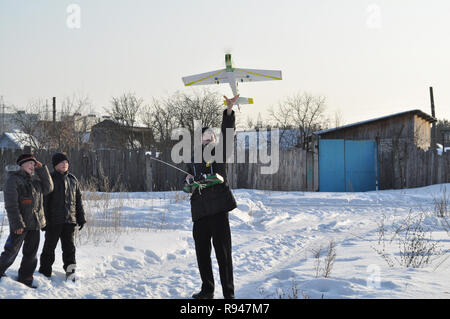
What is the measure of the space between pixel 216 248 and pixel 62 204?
6.35 feet

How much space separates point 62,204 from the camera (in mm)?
4930

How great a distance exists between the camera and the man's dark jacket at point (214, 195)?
421 cm

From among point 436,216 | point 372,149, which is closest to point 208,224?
point 436,216

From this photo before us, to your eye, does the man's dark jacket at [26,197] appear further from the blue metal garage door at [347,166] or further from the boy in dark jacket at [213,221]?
the blue metal garage door at [347,166]

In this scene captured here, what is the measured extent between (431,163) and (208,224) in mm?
15864

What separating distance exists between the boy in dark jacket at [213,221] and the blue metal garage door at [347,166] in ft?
43.6

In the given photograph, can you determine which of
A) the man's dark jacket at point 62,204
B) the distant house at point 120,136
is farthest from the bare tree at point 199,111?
the man's dark jacket at point 62,204

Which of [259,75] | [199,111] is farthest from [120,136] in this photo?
[259,75]

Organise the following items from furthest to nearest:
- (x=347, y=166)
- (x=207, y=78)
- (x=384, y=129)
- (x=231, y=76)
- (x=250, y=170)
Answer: (x=384, y=129) < (x=347, y=166) < (x=250, y=170) < (x=207, y=78) < (x=231, y=76)

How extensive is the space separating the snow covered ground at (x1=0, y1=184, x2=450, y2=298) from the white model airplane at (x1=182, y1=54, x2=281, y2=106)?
306cm

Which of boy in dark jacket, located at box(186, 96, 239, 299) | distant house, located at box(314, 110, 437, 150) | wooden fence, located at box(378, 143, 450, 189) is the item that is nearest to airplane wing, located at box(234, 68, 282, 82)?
boy in dark jacket, located at box(186, 96, 239, 299)

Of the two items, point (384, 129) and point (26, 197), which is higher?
point (384, 129)

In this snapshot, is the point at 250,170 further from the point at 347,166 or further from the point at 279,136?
the point at 279,136
